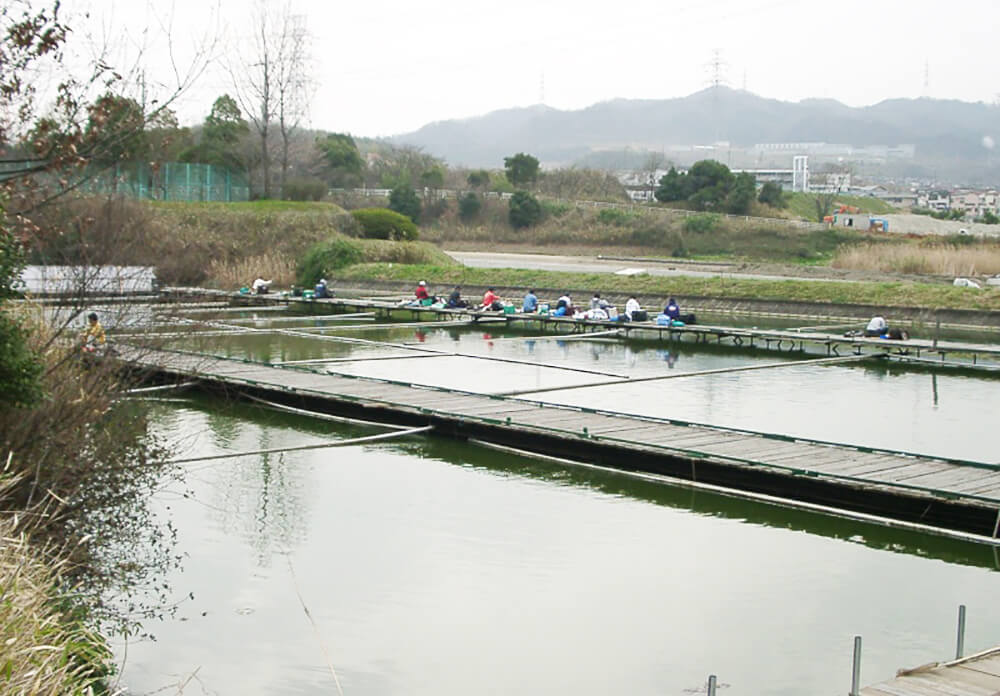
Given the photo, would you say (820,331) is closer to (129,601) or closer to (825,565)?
(825,565)

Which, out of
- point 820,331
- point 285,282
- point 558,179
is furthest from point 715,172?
point 820,331

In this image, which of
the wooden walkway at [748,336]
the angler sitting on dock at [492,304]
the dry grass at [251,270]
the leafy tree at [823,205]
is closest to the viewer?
the wooden walkway at [748,336]

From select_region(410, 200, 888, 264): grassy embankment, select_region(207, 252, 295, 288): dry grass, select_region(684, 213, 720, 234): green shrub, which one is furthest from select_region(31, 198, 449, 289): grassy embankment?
select_region(684, 213, 720, 234): green shrub

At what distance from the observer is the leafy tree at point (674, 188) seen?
75.1 m

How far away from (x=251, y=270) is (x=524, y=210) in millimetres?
27780

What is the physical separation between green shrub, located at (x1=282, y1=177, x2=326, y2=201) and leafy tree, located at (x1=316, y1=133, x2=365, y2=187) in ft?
31.0

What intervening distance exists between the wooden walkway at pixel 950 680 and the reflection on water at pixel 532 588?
103 cm

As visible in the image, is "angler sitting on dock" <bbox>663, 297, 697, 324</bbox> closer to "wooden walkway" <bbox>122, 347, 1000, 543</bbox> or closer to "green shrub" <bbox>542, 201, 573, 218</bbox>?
"wooden walkway" <bbox>122, 347, 1000, 543</bbox>

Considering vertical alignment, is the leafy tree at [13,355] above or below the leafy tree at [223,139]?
below

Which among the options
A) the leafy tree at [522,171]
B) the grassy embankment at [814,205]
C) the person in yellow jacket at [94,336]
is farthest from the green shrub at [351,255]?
the leafy tree at [522,171]

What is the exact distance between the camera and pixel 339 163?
68.0 metres

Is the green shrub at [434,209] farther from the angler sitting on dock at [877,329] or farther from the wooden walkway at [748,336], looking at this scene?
the angler sitting on dock at [877,329]

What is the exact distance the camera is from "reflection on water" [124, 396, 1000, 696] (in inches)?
322

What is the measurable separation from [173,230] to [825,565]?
117 feet
